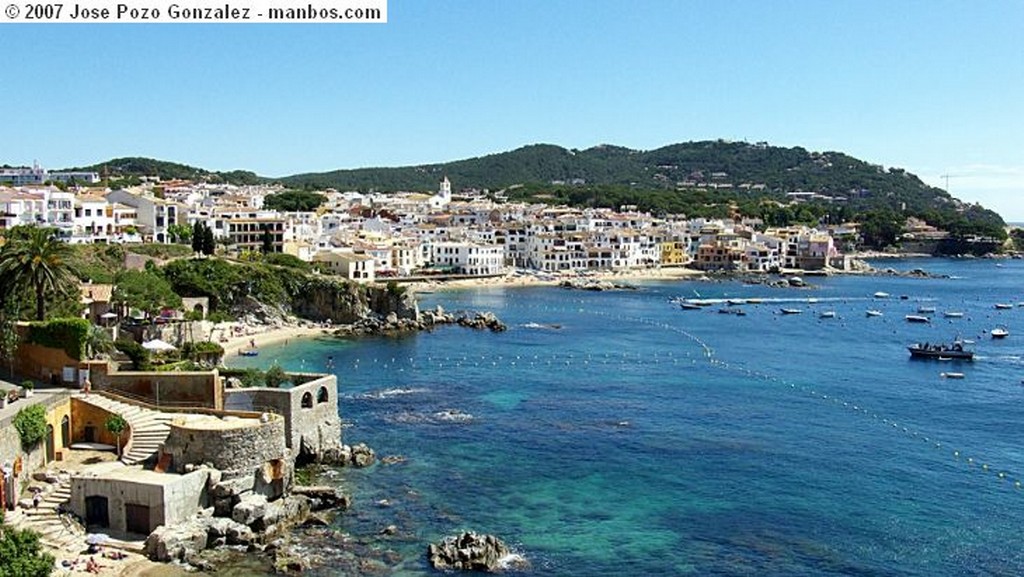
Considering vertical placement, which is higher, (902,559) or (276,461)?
(276,461)

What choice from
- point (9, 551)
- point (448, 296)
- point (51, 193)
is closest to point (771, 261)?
point (448, 296)

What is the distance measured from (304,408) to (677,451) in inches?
557

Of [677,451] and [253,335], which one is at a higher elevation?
[253,335]

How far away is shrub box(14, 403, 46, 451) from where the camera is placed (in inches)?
1079

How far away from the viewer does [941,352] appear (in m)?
63.9

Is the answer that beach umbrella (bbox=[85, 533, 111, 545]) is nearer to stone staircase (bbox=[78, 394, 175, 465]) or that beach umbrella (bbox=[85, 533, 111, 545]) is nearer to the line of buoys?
stone staircase (bbox=[78, 394, 175, 465])

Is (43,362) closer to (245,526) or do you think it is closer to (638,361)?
(245,526)

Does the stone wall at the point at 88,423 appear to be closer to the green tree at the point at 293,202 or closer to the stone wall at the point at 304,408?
the stone wall at the point at 304,408

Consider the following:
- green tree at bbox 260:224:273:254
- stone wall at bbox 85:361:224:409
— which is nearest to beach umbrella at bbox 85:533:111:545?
stone wall at bbox 85:361:224:409

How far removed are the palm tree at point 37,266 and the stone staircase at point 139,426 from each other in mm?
7737

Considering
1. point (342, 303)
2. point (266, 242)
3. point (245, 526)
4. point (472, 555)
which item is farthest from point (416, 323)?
point (472, 555)

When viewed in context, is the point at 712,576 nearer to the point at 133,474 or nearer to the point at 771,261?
the point at 133,474

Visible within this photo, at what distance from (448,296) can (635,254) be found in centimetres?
4867

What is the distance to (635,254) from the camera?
141 m
